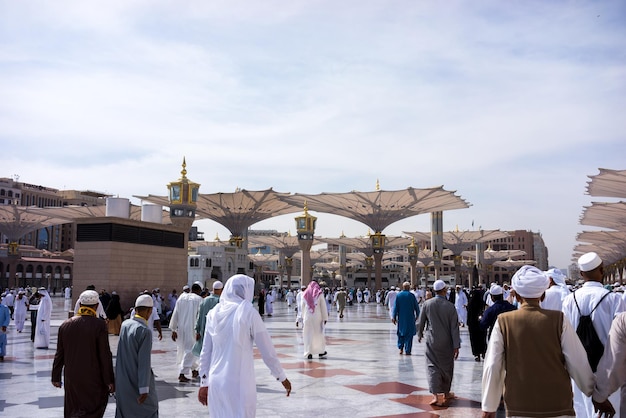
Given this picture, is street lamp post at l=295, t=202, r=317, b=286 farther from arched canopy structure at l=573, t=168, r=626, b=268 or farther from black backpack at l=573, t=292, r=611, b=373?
black backpack at l=573, t=292, r=611, b=373

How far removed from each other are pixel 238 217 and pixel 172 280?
22.2 meters

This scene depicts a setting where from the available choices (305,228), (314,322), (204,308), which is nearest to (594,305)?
(204,308)

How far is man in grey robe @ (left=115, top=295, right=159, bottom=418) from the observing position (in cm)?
429

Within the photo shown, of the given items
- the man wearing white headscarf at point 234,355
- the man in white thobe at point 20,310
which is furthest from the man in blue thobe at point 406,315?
the man in white thobe at point 20,310

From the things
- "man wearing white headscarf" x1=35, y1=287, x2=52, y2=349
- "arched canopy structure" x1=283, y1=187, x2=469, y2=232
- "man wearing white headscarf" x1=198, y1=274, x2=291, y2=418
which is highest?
"arched canopy structure" x1=283, y1=187, x2=469, y2=232

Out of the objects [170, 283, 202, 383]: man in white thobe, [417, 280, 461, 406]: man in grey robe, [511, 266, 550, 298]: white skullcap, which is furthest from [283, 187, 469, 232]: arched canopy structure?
[511, 266, 550, 298]: white skullcap

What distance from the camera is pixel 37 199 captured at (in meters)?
85.6

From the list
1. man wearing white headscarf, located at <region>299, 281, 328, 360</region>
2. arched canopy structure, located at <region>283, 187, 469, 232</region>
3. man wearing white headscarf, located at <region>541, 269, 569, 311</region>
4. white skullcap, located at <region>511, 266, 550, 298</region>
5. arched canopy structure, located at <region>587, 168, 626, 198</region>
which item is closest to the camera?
white skullcap, located at <region>511, 266, 550, 298</region>

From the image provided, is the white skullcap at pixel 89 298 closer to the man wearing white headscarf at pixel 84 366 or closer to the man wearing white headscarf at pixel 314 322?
the man wearing white headscarf at pixel 84 366

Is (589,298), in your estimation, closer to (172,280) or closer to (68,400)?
(68,400)

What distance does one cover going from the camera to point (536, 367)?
3021 millimetres

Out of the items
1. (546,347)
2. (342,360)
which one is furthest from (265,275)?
(546,347)

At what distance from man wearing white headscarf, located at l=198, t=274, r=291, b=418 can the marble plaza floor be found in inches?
73.8

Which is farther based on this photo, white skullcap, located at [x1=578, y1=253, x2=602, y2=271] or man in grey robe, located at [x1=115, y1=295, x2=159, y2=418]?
man in grey robe, located at [x1=115, y1=295, x2=159, y2=418]
